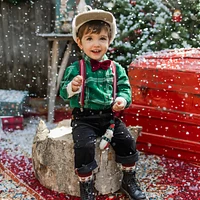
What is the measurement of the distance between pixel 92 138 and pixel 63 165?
369 millimetres

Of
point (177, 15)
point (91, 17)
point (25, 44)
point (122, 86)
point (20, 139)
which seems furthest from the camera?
point (25, 44)

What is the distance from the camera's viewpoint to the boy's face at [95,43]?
2236 mm

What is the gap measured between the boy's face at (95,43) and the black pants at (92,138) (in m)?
0.41

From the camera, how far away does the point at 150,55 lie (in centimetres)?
342

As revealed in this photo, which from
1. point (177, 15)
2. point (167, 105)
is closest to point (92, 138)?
point (167, 105)

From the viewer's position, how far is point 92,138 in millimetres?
2287

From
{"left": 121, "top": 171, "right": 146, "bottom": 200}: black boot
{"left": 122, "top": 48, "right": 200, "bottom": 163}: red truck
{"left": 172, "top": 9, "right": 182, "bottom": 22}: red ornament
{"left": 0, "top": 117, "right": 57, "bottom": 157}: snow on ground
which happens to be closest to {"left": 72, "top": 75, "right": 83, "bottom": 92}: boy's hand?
{"left": 121, "top": 171, "right": 146, "bottom": 200}: black boot

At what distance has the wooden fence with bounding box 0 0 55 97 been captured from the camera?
4879 millimetres

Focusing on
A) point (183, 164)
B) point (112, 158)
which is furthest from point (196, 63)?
point (112, 158)

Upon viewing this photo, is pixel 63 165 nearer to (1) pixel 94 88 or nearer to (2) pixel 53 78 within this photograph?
(1) pixel 94 88

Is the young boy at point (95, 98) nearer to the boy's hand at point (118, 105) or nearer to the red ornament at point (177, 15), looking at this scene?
the boy's hand at point (118, 105)

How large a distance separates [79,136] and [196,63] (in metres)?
1.40

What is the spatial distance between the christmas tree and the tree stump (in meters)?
2.03

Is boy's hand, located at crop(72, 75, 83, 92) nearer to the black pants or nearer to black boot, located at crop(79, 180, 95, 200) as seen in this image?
the black pants
